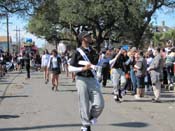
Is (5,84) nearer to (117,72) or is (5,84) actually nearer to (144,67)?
(144,67)

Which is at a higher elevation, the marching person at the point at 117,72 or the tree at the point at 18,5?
the tree at the point at 18,5

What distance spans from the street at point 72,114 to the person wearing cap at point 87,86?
1.04m

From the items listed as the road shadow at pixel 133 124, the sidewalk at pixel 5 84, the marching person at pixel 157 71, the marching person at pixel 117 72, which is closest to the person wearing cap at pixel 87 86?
the road shadow at pixel 133 124

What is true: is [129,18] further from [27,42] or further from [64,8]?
[27,42]

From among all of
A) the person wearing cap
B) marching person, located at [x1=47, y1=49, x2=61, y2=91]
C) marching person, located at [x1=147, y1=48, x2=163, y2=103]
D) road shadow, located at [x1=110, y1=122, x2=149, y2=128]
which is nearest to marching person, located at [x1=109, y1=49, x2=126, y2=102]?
marching person, located at [x1=147, y1=48, x2=163, y2=103]

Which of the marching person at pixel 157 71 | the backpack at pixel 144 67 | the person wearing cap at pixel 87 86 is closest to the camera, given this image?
the person wearing cap at pixel 87 86

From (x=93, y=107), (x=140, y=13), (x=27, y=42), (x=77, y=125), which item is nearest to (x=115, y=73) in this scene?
(x=77, y=125)

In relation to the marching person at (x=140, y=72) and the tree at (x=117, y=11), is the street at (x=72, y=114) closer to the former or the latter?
the marching person at (x=140, y=72)

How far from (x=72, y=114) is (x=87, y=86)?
3.51 meters

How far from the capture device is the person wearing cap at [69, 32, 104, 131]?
9.67 m

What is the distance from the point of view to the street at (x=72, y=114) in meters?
11.1

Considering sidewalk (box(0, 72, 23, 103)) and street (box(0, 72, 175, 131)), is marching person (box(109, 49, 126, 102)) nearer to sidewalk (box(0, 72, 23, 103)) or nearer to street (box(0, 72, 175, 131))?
street (box(0, 72, 175, 131))

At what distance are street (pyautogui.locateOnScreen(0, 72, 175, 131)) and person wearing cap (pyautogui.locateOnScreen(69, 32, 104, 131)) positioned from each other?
104 cm

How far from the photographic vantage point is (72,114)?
43.3ft
